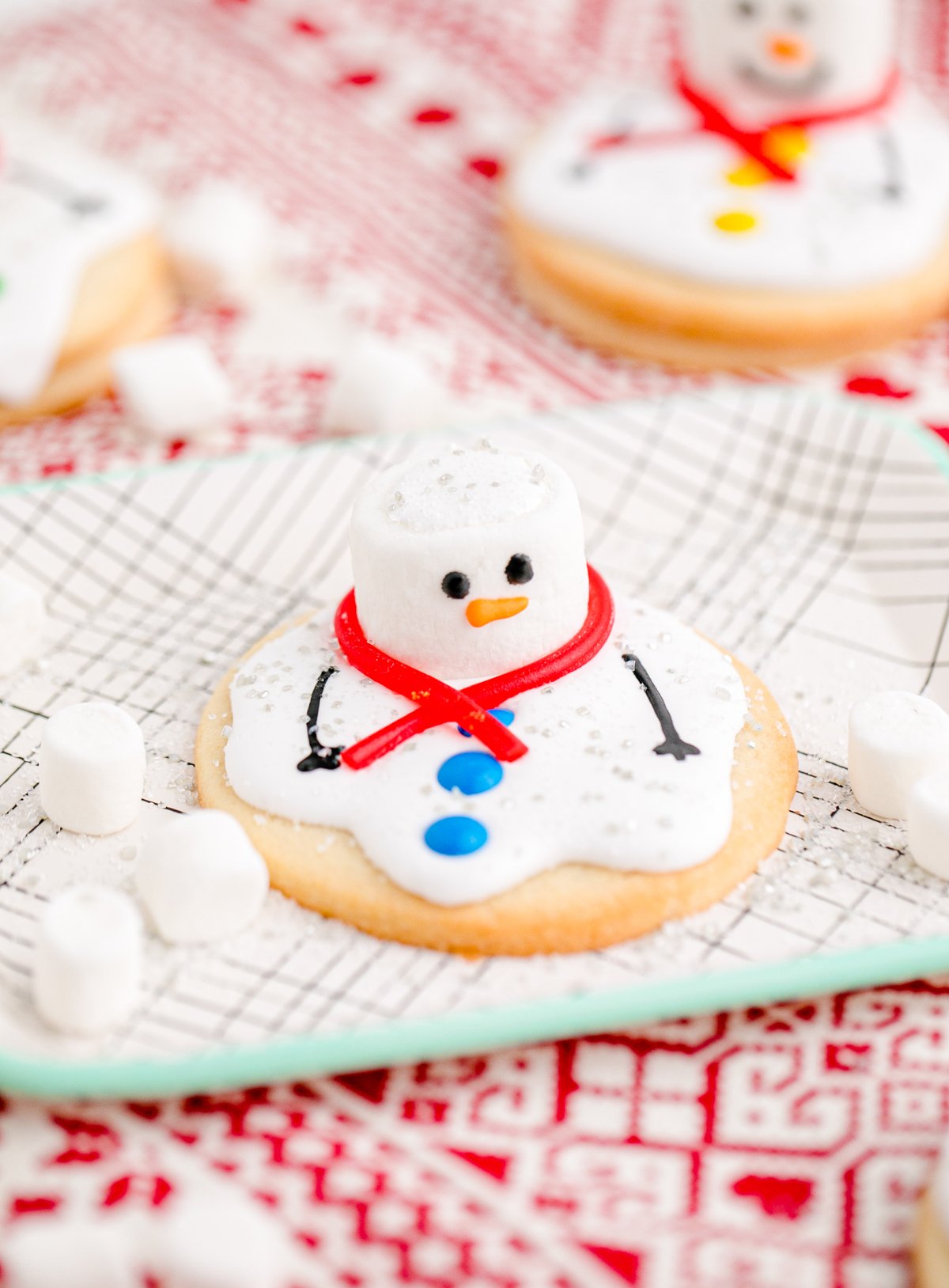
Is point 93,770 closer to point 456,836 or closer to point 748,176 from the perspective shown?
point 456,836

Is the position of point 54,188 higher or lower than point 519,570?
lower

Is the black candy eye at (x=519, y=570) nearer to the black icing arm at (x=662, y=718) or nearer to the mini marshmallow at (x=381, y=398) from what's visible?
the black icing arm at (x=662, y=718)

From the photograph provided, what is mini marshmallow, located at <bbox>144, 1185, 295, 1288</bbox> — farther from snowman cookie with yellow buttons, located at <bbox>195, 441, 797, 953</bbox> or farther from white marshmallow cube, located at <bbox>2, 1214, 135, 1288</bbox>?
snowman cookie with yellow buttons, located at <bbox>195, 441, 797, 953</bbox>

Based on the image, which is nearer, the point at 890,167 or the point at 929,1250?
the point at 929,1250

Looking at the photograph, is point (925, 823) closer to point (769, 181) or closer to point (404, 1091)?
point (404, 1091)

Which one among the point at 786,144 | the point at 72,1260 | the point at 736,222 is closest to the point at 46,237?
the point at 736,222

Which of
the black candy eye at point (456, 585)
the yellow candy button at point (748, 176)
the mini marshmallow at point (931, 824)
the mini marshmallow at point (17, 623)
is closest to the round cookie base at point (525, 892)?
the mini marshmallow at point (931, 824)
